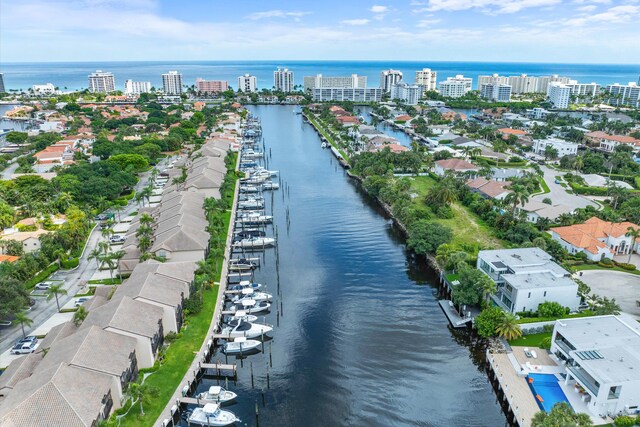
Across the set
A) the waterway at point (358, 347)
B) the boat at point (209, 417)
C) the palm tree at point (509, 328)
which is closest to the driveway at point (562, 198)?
the waterway at point (358, 347)

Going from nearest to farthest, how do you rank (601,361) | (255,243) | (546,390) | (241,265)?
1. (601,361)
2. (546,390)
3. (241,265)
4. (255,243)

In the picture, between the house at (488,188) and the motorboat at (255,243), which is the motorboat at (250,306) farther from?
the house at (488,188)

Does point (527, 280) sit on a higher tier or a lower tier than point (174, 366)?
higher

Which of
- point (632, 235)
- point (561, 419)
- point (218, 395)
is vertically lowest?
point (218, 395)

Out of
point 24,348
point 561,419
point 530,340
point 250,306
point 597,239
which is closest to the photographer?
point 561,419

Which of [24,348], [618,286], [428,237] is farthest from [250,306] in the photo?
[618,286]

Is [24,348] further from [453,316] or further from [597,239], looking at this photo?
[597,239]

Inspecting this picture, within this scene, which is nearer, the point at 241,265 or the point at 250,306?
the point at 250,306

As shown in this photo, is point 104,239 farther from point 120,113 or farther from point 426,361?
point 120,113
